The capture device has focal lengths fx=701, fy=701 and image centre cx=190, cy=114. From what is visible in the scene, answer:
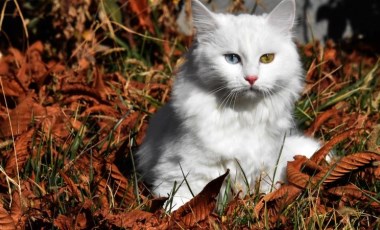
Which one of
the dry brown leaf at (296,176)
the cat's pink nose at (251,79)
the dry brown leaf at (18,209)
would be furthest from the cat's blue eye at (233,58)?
the dry brown leaf at (18,209)

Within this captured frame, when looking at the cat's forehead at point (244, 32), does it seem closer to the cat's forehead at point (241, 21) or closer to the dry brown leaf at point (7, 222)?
the cat's forehead at point (241, 21)

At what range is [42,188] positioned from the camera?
3074mm

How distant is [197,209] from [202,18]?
0.80 meters

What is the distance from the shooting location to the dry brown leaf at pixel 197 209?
287 centimetres

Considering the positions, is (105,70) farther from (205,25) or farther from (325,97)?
(205,25)

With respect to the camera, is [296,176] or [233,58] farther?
[296,176]

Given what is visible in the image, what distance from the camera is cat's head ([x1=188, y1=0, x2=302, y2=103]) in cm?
283

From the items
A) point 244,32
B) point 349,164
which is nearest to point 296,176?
point 349,164

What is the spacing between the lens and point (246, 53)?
9.27ft

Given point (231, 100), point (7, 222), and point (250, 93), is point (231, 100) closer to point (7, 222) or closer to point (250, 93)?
point (250, 93)

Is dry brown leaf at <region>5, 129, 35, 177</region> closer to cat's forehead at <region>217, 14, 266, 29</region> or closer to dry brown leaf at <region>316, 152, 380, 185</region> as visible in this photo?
cat's forehead at <region>217, 14, 266, 29</region>

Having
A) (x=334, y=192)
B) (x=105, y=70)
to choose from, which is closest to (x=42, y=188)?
(x=334, y=192)

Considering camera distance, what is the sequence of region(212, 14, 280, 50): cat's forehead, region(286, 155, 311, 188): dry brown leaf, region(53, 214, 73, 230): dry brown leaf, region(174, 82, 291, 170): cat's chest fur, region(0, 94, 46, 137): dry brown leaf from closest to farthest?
region(53, 214, 73, 230): dry brown leaf < region(212, 14, 280, 50): cat's forehead < region(174, 82, 291, 170): cat's chest fur < region(286, 155, 311, 188): dry brown leaf < region(0, 94, 46, 137): dry brown leaf

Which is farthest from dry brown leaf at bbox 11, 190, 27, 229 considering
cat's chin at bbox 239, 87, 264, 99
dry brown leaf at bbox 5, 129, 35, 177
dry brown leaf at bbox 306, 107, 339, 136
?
dry brown leaf at bbox 306, 107, 339, 136
